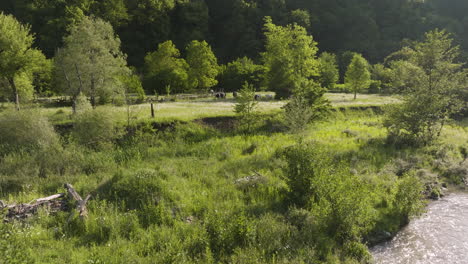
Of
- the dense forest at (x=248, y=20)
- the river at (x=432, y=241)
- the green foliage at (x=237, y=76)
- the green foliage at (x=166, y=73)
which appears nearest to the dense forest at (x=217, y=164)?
the river at (x=432, y=241)

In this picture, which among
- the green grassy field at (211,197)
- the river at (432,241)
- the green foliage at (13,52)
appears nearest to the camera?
the green grassy field at (211,197)

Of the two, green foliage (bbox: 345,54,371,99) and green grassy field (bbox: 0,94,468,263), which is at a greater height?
green foliage (bbox: 345,54,371,99)

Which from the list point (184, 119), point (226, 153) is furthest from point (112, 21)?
point (226, 153)

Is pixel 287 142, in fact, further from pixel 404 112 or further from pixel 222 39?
pixel 222 39

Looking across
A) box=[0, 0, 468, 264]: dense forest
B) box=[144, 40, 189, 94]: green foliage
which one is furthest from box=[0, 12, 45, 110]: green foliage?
box=[144, 40, 189, 94]: green foliage

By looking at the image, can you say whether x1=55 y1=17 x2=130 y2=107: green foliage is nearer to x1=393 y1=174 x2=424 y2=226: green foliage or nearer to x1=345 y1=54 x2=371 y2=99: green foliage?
x1=393 y1=174 x2=424 y2=226: green foliage

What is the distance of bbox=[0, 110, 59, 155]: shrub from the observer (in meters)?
22.2

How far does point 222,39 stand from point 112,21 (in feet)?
123

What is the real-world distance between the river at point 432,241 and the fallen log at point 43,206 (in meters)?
14.5

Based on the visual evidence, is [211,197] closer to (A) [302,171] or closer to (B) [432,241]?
(A) [302,171]

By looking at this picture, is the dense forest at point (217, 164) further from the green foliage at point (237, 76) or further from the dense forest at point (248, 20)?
the dense forest at point (248, 20)

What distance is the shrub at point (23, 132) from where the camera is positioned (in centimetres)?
2217

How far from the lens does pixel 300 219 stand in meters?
14.2

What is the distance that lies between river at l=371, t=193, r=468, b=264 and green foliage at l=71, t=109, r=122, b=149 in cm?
2114
